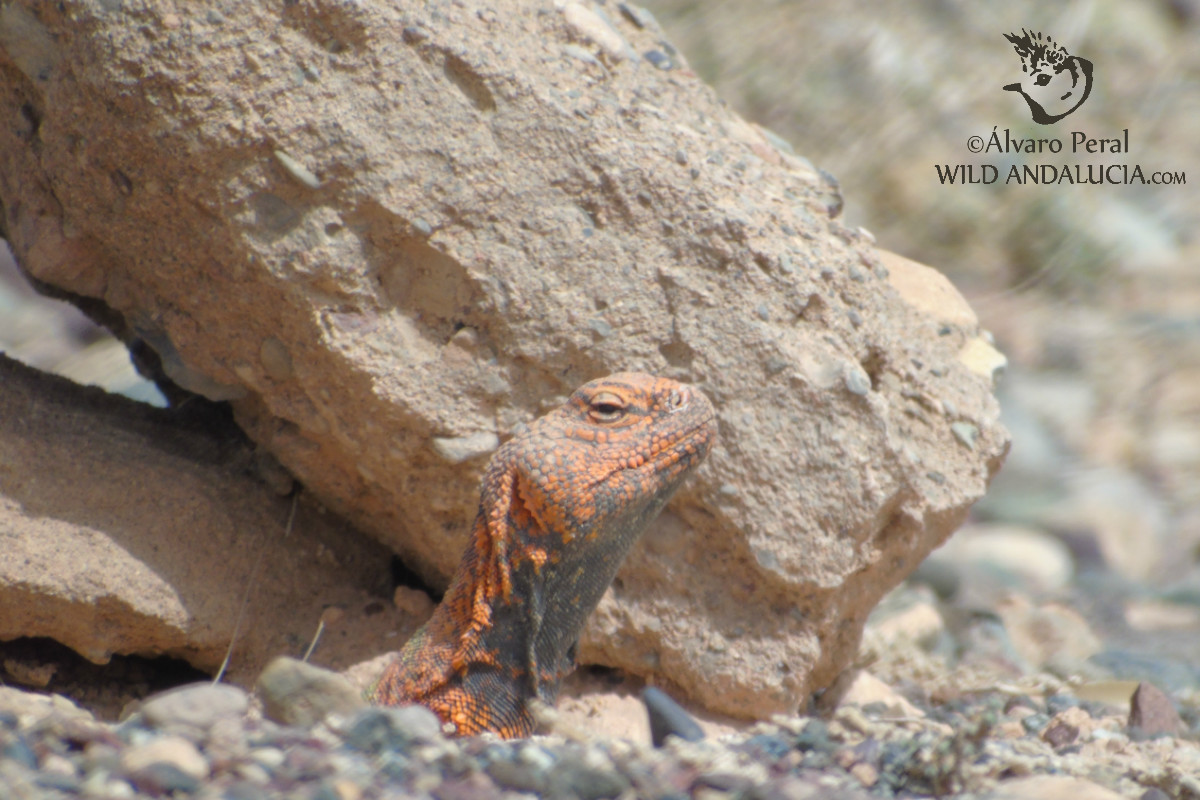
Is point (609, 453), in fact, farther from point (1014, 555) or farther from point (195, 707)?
point (1014, 555)

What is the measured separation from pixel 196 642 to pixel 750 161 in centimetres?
285

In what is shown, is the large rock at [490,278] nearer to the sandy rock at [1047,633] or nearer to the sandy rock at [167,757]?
the sandy rock at [167,757]

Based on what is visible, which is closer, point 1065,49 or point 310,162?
point 310,162

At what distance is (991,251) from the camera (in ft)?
29.9

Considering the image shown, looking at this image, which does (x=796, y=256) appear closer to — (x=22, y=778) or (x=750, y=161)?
(x=750, y=161)

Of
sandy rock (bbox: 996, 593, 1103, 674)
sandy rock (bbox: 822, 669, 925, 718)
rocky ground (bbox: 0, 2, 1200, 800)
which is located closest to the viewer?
rocky ground (bbox: 0, 2, 1200, 800)

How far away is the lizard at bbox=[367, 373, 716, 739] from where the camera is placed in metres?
3.59

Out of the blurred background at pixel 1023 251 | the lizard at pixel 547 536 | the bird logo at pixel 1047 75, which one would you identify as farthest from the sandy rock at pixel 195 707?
the bird logo at pixel 1047 75

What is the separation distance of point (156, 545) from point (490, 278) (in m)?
1.62

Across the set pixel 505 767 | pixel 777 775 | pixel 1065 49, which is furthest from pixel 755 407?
pixel 1065 49

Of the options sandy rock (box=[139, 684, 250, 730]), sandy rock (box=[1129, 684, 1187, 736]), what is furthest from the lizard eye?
sandy rock (box=[1129, 684, 1187, 736])

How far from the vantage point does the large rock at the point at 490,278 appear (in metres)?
Answer: 3.69

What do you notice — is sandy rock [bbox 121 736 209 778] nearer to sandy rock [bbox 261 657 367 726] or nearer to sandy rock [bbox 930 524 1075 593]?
sandy rock [bbox 261 657 367 726]

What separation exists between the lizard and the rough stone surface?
85 centimetres
